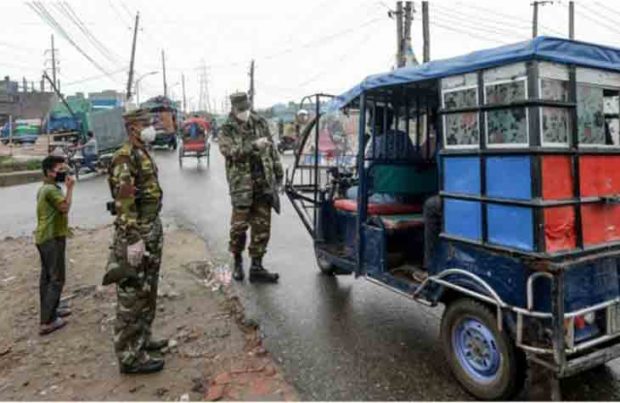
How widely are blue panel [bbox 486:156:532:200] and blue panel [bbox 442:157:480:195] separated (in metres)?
0.10

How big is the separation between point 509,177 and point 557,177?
257 millimetres

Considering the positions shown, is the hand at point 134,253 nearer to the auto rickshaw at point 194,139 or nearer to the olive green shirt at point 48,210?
the olive green shirt at point 48,210

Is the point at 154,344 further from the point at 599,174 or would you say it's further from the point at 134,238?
the point at 599,174

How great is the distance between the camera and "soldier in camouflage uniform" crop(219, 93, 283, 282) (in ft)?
19.1

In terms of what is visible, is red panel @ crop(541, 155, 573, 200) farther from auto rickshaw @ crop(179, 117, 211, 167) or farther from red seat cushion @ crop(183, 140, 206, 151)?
red seat cushion @ crop(183, 140, 206, 151)

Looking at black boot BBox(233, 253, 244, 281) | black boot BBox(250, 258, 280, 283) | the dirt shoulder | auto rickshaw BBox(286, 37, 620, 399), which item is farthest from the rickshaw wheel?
black boot BBox(233, 253, 244, 281)

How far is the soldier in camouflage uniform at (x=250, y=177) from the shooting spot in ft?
19.1

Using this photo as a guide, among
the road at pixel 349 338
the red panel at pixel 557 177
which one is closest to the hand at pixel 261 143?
the road at pixel 349 338

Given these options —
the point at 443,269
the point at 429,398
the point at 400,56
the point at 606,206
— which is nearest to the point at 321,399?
the point at 429,398

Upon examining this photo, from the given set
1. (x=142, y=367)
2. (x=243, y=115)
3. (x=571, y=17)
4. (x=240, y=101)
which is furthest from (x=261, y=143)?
(x=571, y=17)

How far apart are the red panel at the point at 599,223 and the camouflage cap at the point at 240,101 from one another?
381 cm

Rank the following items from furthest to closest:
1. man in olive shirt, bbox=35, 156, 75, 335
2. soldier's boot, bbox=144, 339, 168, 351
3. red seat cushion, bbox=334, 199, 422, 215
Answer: red seat cushion, bbox=334, 199, 422, 215 → man in olive shirt, bbox=35, 156, 75, 335 → soldier's boot, bbox=144, 339, 168, 351

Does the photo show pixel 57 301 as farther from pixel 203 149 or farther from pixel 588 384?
pixel 203 149

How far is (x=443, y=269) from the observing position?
3.56 metres
